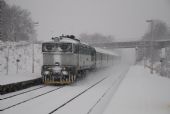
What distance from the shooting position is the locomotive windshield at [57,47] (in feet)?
63.0

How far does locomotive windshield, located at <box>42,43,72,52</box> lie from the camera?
1922 cm

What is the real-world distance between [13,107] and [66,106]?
7.18 feet

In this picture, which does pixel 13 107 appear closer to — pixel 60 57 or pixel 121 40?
pixel 60 57

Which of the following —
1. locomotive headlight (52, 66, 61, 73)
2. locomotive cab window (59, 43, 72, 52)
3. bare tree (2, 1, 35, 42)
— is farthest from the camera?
bare tree (2, 1, 35, 42)

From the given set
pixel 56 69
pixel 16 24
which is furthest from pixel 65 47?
pixel 16 24

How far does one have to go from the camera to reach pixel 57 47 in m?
19.4

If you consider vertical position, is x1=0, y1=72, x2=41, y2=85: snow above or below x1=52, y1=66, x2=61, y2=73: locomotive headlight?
below

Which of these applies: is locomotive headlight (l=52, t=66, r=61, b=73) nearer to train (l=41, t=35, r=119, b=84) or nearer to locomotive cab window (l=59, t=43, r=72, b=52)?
train (l=41, t=35, r=119, b=84)

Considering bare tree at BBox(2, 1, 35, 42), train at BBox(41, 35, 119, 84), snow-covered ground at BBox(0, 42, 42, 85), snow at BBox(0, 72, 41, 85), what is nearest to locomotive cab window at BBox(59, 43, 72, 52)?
train at BBox(41, 35, 119, 84)

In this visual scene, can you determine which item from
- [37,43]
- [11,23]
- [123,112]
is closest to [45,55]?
[123,112]

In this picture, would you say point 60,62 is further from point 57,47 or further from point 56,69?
point 57,47

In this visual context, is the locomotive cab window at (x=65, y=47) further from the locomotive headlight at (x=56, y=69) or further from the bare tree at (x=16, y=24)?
the bare tree at (x=16, y=24)

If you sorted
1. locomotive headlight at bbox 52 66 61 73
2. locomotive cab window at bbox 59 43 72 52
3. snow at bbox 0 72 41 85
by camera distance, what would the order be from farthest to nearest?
locomotive cab window at bbox 59 43 72 52 → locomotive headlight at bbox 52 66 61 73 → snow at bbox 0 72 41 85

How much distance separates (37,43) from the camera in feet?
181
